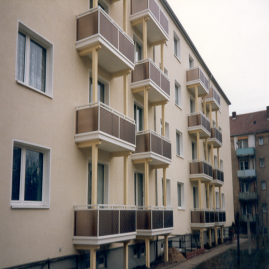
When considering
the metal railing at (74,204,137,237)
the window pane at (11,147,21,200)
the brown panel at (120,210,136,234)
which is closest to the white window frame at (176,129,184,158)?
the brown panel at (120,210,136,234)

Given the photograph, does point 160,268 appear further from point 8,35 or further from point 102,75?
point 8,35

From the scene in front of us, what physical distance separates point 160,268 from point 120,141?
6.57 m

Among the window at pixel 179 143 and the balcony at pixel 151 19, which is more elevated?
the balcony at pixel 151 19

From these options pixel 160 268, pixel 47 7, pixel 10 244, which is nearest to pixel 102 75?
pixel 47 7

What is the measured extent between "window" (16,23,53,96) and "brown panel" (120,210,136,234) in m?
4.98

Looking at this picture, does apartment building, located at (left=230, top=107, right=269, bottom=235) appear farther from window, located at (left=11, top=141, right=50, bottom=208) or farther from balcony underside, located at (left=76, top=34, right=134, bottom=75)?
window, located at (left=11, top=141, right=50, bottom=208)

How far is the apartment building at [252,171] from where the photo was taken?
50.1m

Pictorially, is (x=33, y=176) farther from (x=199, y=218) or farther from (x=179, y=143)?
(x=199, y=218)

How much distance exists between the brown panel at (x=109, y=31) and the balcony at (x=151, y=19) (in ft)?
13.4

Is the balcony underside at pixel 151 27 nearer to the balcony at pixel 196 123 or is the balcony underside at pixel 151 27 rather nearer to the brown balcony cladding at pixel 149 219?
the balcony at pixel 196 123

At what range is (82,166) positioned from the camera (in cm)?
1204

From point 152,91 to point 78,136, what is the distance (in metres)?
6.55

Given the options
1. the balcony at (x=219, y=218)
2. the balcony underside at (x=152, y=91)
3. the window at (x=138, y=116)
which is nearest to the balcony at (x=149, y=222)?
the window at (x=138, y=116)

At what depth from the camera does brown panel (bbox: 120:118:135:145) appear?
1301cm
